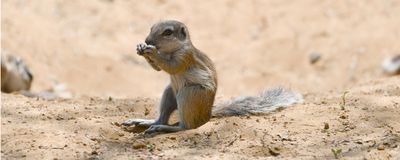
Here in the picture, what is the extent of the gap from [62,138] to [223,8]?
757 centimetres

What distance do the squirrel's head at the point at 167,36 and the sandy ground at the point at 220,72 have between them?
2.10ft

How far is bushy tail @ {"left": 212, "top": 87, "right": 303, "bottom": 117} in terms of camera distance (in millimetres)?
5707

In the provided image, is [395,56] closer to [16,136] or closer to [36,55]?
[36,55]

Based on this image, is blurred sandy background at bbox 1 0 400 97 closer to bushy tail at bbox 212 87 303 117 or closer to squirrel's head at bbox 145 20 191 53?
bushy tail at bbox 212 87 303 117

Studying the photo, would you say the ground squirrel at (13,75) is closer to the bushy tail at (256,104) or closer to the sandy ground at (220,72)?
the sandy ground at (220,72)

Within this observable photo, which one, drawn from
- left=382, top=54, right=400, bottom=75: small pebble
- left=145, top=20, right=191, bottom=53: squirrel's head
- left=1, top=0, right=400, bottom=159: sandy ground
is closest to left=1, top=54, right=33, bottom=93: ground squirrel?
left=1, top=0, right=400, bottom=159: sandy ground

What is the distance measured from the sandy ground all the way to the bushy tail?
0.34 ft

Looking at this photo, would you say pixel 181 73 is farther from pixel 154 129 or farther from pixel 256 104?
pixel 256 104

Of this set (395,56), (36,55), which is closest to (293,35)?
(395,56)

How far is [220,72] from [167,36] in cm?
538

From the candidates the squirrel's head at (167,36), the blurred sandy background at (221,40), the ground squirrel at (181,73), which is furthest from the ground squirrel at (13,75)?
the squirrel's head at (167,36)

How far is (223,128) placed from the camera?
5172 mm

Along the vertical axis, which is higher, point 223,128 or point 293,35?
point 293,35

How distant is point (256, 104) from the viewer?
226 inches
